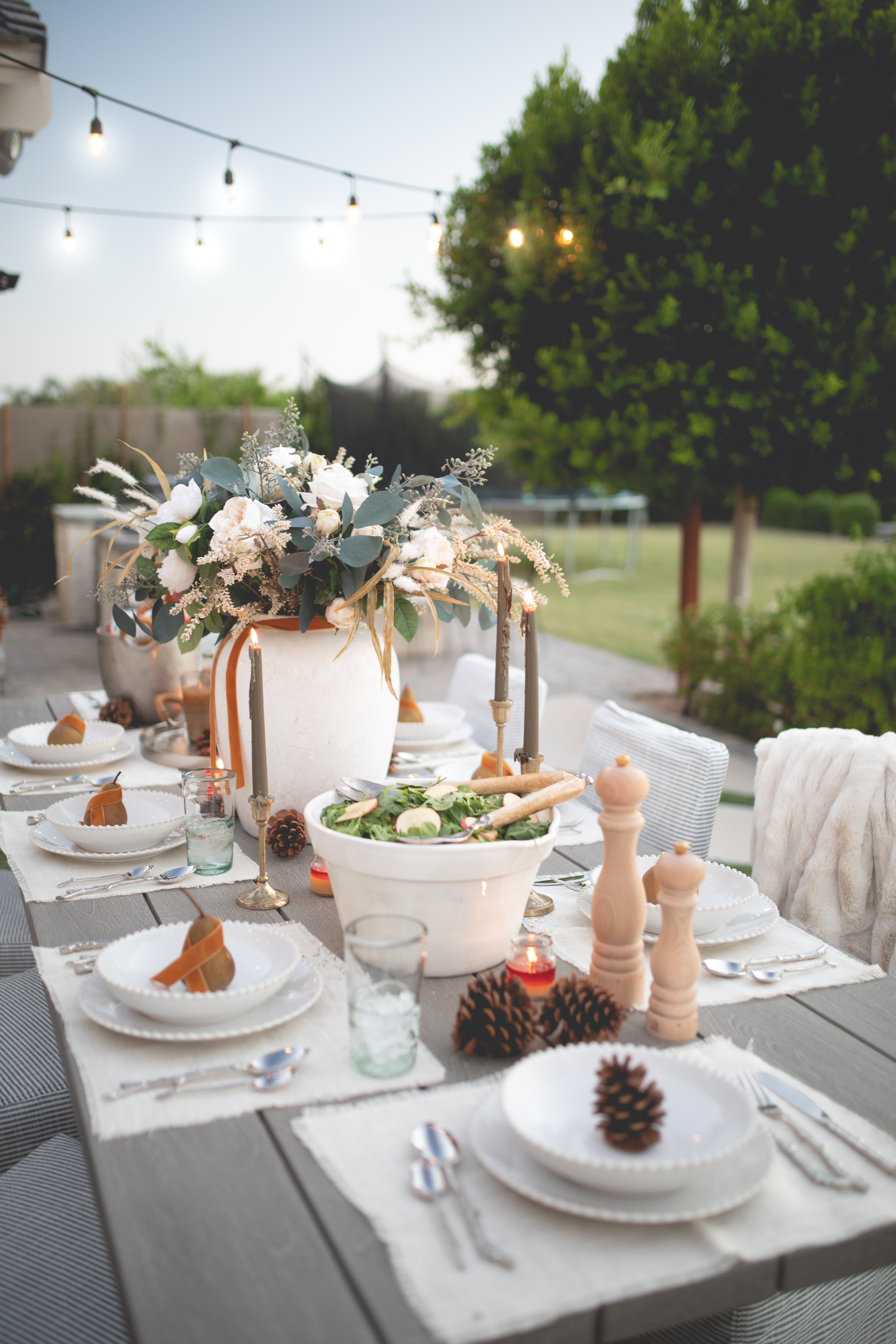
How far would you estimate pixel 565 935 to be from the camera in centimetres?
131

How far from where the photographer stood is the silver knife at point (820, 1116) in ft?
2.75

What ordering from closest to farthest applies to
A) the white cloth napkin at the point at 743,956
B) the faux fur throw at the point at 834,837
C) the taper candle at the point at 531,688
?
the white cloth napkin at the point at 743,956
the taper candle at the point at 531,688
the faux fur throw at the point at 834,837

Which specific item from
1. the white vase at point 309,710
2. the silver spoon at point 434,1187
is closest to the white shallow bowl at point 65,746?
the white vase at point 309,710

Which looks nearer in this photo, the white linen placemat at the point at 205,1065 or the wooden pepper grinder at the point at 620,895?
the white linen placemat at the point at 205,1065

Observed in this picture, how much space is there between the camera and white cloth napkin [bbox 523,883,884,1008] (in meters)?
1.16

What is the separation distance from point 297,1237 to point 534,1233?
0.58ft

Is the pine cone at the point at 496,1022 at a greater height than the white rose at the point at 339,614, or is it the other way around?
the white rose at the point at 339,614

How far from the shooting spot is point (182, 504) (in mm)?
1533

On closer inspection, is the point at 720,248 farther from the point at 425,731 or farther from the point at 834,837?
the point at 834,837

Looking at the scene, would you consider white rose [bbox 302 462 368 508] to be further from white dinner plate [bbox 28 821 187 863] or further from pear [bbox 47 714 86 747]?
pear [bbox 47 714 86 747]

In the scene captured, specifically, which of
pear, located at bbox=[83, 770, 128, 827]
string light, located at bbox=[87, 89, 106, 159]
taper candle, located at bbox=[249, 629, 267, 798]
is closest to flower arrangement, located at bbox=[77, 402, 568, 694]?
taper candle, located at bbox=[249, 629, 267, 798]

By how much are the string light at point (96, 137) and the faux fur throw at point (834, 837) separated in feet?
11.3

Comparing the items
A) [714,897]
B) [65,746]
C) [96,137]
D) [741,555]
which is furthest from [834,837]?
[741,555]

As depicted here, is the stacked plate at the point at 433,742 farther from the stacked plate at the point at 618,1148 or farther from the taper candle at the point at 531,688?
the stacked plate at the point at 618,1148
